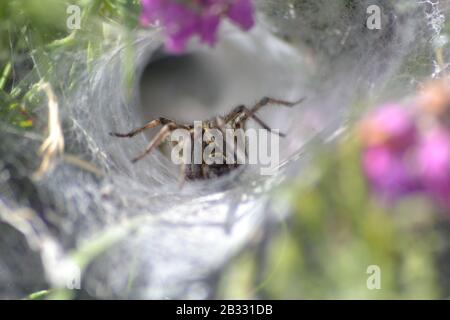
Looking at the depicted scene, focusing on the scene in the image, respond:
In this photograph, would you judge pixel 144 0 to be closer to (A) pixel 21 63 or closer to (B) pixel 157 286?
(A) pixel 21 63

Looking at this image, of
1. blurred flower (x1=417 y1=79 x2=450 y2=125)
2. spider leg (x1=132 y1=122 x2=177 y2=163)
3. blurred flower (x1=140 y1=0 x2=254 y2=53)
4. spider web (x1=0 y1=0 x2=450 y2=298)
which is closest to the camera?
blurred flower (x1=417 y1=79 x2=450 y2=125)

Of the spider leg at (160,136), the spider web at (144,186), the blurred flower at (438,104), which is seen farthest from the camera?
the spider leg at (160,136)

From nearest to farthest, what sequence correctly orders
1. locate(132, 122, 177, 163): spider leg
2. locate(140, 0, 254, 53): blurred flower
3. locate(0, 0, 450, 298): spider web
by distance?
locate(140, 0, 254, 53): blurred flower → locate(0, 0, 450, 298): spider web → locate(132, 122, 177, 163): spider leg

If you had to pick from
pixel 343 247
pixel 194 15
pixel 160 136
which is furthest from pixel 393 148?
pixel 160 136

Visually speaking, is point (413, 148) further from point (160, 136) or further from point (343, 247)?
point (160, 136)

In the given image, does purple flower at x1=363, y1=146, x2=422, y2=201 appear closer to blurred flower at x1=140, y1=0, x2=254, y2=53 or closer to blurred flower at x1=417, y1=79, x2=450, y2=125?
blurred flower at x1=417, y1=79, x2=450, y2=125

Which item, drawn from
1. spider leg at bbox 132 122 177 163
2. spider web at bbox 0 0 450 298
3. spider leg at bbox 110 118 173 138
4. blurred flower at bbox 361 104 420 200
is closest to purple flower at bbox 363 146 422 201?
blurred flower at bbox 361 104 420 200

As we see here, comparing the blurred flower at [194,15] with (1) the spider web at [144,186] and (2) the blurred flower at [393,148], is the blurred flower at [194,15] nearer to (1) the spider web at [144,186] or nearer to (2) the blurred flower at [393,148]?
(2) the blurred flower at [393,148]

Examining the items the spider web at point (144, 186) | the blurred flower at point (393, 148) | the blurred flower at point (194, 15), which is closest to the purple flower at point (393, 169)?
the blurred flower at point (393, 148)
